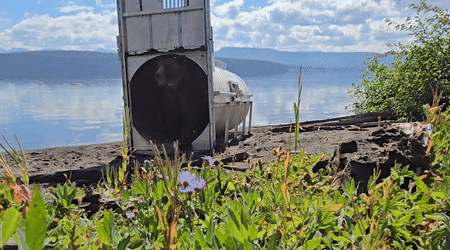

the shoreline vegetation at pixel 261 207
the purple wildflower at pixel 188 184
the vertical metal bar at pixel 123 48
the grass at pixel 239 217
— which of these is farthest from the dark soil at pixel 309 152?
the vertical metal bar at pixel 123 48

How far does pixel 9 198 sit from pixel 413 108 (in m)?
8.10

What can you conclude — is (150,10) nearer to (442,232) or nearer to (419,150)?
(419,150)

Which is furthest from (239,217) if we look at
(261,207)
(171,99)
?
(171,99)

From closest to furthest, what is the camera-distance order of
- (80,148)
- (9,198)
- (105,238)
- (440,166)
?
(105,238), (9,198), (440,166), (80,148)

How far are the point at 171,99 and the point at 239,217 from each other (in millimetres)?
6482

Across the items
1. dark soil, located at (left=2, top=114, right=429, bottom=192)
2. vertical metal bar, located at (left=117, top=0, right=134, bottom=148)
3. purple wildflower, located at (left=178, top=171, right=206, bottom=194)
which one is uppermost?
vertical metal bar, located at (left=117, top=0, right=134, bottom=148)

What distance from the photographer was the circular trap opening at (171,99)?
7.59m

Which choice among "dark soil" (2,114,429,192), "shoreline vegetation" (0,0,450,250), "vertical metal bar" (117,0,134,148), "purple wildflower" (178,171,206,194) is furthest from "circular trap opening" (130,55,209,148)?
"purple wildflower" (178,171,206,194)

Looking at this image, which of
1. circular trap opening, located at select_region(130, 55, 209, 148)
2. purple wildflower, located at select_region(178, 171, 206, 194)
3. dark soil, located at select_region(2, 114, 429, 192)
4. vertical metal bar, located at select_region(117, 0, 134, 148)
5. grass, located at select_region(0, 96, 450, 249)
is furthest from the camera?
vertical metal bar, located at select_region(117, 0, 134, 148)

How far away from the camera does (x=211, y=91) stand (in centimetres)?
759

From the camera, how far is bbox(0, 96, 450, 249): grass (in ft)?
3.01

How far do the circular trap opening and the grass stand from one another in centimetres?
545

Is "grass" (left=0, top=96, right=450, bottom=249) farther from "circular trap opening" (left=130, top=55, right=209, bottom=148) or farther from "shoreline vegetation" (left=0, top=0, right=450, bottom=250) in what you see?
"circular trap opening" (left=130, top=55, right=209, bottom=148)

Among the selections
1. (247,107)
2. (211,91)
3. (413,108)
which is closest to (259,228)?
(211,91)
